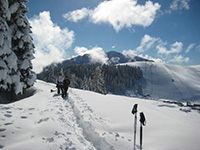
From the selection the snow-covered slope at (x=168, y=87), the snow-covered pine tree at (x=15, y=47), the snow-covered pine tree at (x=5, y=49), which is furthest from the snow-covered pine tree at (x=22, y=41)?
the snow-covered slope at (x=168, y=87)

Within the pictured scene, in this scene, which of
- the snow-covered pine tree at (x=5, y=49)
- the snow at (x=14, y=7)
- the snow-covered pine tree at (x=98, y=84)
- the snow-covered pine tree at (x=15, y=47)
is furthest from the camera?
the snow-covered pine tree at (x=98, y=84)

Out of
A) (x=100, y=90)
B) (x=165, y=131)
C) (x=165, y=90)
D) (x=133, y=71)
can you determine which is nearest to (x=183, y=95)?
(x=165, y=90)

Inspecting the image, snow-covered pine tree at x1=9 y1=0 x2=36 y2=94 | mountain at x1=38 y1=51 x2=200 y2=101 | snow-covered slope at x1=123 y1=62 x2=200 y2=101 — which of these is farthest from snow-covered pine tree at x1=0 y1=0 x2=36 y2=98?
snow-covered slope at x1=123 y1=62 x2=200 y2=101

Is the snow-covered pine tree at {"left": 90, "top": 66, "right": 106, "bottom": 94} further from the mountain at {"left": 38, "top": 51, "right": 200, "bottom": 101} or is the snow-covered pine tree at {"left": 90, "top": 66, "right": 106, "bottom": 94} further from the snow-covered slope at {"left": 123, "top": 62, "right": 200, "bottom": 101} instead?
the snow-covered slope at {"left": 123, "top": 62, "right": 200, "bottom": 101}

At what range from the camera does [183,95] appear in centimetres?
9369

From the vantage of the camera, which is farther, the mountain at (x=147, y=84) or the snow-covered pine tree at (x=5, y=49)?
the mountain at (x=147, y=84)

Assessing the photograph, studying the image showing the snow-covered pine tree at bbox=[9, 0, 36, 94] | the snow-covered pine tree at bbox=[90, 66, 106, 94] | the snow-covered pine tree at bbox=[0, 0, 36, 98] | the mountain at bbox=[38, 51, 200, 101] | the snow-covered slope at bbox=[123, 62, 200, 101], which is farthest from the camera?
the mountain at bbox=[38, 51, 200, 101]

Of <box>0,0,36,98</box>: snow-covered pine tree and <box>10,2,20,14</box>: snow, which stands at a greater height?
<box>10,2,20,14</box>: snow

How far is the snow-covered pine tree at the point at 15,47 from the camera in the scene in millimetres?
9195

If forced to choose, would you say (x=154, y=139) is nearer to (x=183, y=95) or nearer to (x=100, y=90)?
(x=100, y=90)

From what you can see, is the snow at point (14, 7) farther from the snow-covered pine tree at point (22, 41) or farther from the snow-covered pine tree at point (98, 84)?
the snow-covered pine tree at point (98, 84)

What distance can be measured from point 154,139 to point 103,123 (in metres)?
2.47

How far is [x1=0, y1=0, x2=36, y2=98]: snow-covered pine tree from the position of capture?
9.20m

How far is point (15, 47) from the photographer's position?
12008 mm
